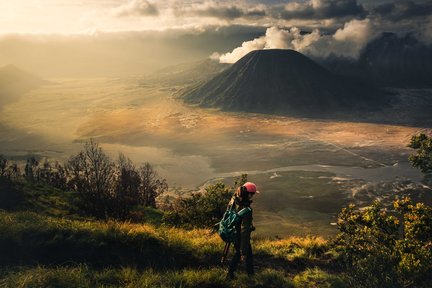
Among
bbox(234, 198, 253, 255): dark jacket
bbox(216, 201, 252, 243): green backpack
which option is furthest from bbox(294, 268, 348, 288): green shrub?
bbox(216, 201, 252, 243): green backpack

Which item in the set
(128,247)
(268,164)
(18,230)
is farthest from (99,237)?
(268,164)

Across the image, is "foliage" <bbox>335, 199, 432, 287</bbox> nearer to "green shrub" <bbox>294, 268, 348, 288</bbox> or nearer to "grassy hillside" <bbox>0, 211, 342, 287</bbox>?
"green shrub" <bbox>294, 268, 348, 288</bbox>

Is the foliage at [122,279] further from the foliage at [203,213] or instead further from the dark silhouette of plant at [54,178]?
the dark silhouette of plant at [54,178]

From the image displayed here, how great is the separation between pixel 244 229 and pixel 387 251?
21.0 feet

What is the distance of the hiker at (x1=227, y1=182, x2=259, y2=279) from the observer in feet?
39.9

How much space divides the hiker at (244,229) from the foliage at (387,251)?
11.5 ft

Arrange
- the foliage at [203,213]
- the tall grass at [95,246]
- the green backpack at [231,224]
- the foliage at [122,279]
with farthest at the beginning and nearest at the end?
the foliage at [203,213]
the tall grass at [95,246]
the green backpack at [231,224]
the foliage at [122,279]

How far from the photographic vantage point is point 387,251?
14.8 meters

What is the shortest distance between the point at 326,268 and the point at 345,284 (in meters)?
3.75

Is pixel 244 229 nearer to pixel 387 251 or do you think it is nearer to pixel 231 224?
pixel 231 224

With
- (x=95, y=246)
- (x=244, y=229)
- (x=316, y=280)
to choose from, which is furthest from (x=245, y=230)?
(x=95, y=246)

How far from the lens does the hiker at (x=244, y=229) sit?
12.2 m

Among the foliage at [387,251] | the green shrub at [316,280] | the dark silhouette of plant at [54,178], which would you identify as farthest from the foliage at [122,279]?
the dark silhouette of plant at [54,178]

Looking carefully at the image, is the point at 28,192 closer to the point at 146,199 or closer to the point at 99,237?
the point at 99,237
